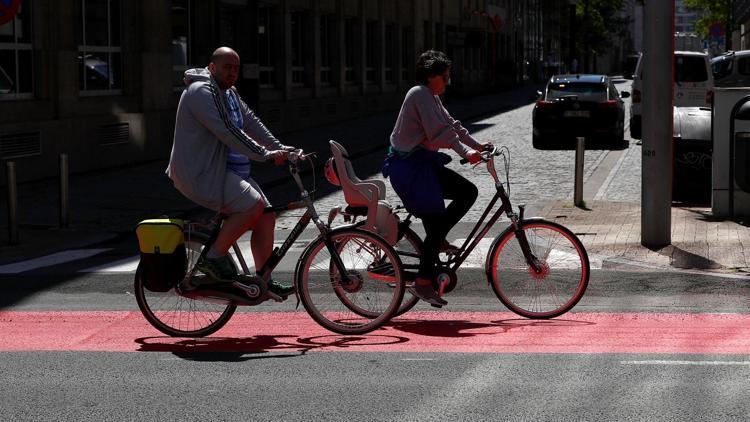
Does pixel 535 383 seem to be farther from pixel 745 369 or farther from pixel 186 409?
pixel 186 409

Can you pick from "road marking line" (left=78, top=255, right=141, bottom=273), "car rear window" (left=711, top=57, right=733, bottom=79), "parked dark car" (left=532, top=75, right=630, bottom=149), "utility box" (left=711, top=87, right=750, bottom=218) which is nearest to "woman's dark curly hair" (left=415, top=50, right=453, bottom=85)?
"road marking line" (left=78, top=255, right=141, bottom=273)

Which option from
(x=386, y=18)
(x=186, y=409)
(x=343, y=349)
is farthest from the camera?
(x=386, y=18)

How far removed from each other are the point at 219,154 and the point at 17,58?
517 inches

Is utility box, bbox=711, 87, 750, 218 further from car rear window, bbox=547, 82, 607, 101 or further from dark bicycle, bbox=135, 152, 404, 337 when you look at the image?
car rear window, bbox=547, 82, 607, 101

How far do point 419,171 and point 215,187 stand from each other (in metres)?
1.29

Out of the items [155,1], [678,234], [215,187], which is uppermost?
[155,1]

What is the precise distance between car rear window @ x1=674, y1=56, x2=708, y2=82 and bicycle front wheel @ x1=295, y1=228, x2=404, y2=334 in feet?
68.2

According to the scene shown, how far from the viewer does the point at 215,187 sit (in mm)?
7586

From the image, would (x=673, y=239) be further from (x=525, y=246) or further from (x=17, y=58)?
(x=17, y=58)

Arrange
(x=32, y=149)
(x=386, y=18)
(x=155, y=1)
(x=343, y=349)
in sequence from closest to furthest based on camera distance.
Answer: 1. (x=343, y=349)
2. (x=32, y=149)
3. (x=155, y=1)
4. (x=386, y=18)

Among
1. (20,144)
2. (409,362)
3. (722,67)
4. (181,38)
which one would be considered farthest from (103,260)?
(722,67)

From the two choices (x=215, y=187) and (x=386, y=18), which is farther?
(x=386, y=18)

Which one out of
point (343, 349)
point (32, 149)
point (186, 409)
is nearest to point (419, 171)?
point (343, 349)

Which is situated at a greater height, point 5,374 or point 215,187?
point 215,187
